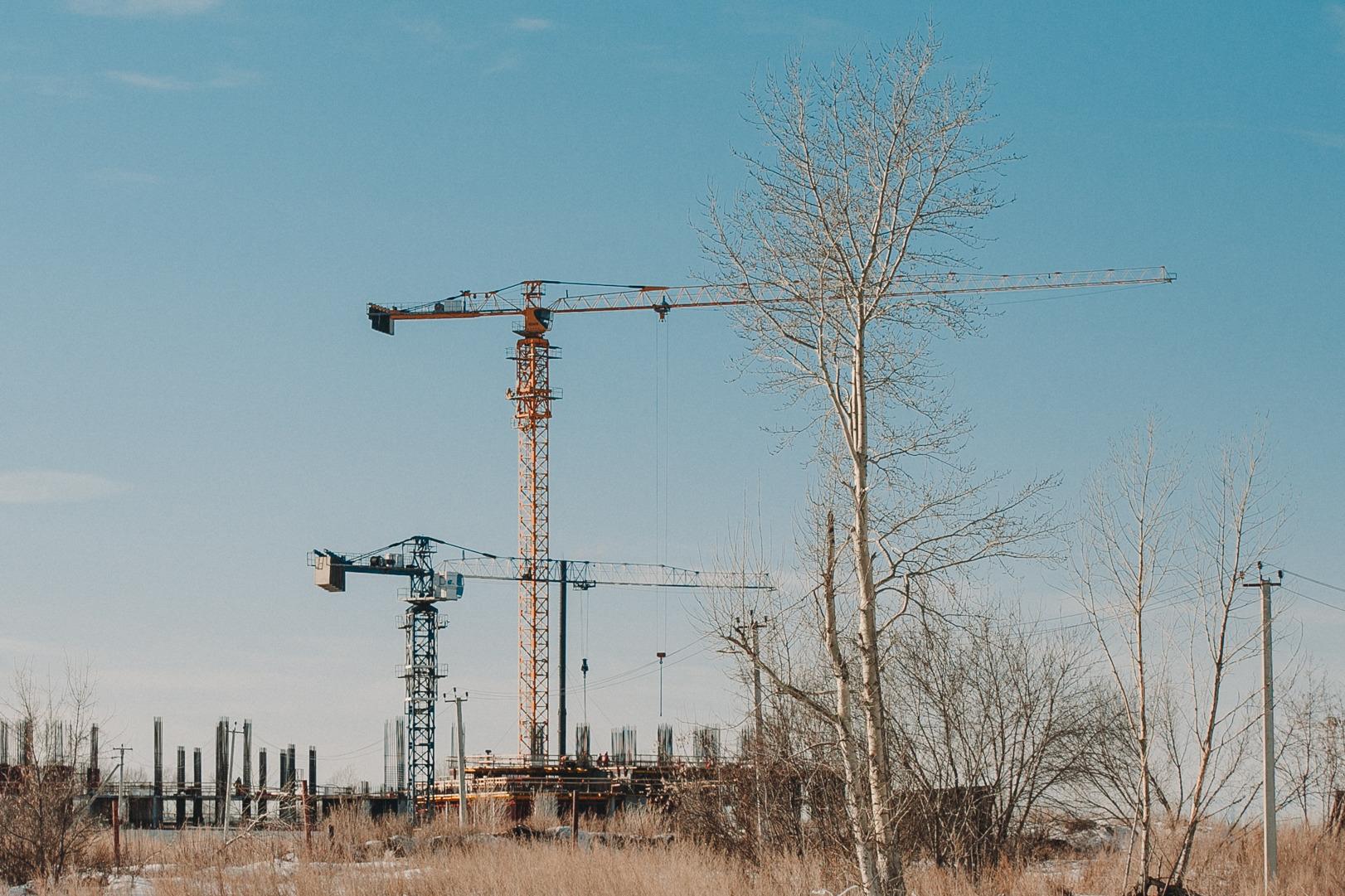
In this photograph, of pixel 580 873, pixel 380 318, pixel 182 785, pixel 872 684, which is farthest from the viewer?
pixel 380 318

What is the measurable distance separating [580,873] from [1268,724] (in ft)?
37.1

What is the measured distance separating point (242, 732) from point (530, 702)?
52.0ft

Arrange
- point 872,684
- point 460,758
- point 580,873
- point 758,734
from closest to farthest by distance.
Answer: point 872,684 < point 580,873 < point 758,734 < point 460,758

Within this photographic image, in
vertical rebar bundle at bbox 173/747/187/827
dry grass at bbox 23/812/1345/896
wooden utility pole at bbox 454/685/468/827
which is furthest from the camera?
vertical rebar bundle at bbox 173/747/187/827

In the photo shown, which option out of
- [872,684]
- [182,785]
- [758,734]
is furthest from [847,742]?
[182,785]

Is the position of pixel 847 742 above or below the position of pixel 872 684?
below

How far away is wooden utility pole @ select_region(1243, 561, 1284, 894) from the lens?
2316cm

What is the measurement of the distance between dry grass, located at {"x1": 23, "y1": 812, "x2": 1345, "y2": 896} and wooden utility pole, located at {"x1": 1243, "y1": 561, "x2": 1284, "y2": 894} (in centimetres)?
72

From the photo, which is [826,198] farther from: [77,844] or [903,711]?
[77,844]

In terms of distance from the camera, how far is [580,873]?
21.7 meters

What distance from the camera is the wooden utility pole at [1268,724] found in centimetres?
2316

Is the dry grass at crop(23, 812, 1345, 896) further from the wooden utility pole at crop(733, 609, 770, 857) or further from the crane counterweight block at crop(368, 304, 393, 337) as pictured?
the crane counterweight block at crop(368, 304, 393, 337)

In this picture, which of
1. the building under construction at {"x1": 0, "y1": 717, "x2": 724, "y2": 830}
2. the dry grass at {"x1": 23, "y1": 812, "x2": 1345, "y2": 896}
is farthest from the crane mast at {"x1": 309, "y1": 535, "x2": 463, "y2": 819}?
the dry grass at {"x1": 23, "y1": 812, "x2": 1345, "y2": 896}

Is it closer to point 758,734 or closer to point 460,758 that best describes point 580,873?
point 758,734
